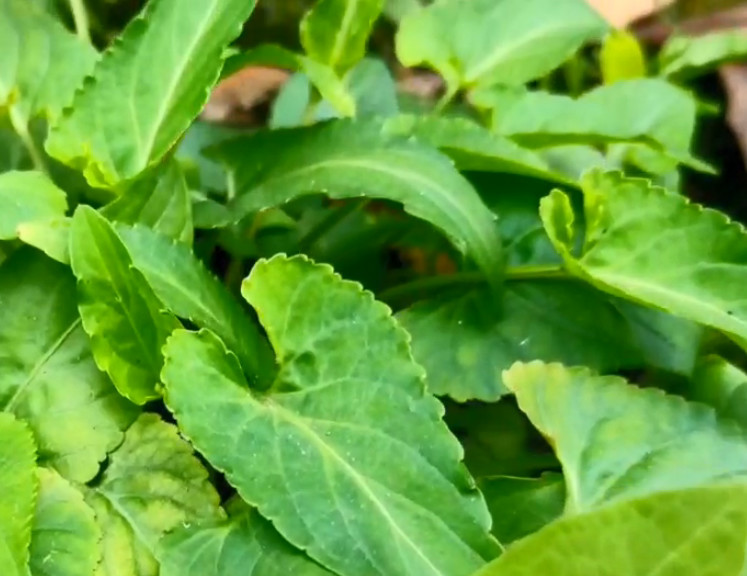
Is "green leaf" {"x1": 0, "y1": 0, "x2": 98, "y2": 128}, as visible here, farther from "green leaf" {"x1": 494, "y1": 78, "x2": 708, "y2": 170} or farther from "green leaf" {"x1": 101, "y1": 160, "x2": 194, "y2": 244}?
"green leaf" {"x1": 494, "y1": 78, "x2": 708, "y2": 170}

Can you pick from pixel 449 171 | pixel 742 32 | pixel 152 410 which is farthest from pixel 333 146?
pixel 742 32

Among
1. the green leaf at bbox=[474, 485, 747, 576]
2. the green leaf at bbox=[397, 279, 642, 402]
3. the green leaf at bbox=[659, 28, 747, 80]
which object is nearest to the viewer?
the green leaf at bbox=[474, 485, 747, 576]

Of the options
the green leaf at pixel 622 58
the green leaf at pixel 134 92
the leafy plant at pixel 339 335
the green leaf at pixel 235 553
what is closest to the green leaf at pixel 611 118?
the leafy plant at pixel 339 335

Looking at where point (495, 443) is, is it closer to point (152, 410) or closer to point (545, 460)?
point (545, 460)

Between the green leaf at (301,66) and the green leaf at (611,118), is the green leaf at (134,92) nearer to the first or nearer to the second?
the green leaf at (301,66)

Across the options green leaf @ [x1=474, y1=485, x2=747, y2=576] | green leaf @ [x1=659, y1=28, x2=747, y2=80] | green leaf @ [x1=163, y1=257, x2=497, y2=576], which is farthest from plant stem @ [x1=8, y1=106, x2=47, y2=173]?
green leaf @ [x1=659, y1=28, x2=747, y2=80]

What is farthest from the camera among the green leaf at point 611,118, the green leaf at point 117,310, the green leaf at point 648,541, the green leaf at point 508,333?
the green leaf at point 611,118
